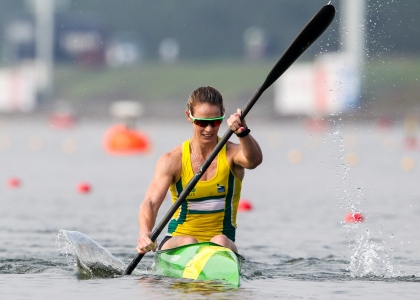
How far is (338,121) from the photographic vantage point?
51.1 meters

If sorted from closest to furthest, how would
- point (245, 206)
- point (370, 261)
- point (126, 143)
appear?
point (370, 261), point (245, 206), point (126, 143)

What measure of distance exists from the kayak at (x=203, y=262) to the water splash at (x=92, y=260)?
2.42ft

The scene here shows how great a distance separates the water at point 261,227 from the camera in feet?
32.5

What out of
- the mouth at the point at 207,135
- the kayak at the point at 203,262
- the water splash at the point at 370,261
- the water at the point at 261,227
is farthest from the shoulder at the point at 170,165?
Answer: the water splash at the point at 370,261

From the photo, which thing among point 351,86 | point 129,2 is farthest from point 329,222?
point 129,2

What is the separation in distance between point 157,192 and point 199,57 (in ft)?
275

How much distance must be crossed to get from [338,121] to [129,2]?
58.8m

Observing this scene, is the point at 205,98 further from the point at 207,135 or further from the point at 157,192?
the point at 157,192

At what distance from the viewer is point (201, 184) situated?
999cm

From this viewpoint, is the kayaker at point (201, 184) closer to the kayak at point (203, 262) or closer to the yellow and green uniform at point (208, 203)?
the yellow and green uniform at point (208, 203)

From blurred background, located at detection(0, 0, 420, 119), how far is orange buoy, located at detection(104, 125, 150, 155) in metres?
12.4

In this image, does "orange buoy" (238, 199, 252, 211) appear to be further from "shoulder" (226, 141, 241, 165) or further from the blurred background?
the blurred background

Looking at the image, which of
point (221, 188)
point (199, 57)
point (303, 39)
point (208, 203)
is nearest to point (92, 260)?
point (208, 203)

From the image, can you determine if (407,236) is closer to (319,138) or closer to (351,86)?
(319,138)
